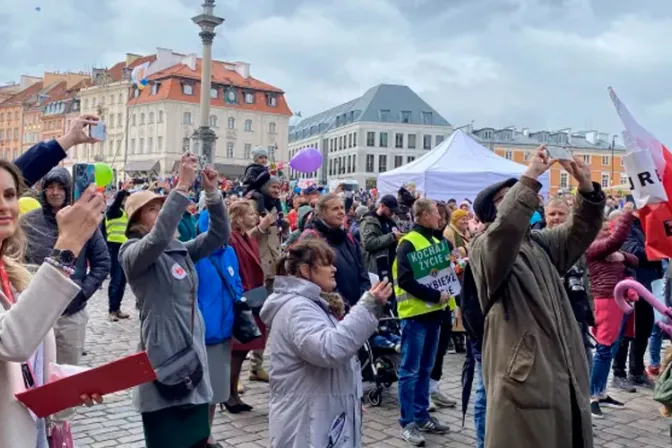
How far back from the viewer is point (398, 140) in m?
89.3

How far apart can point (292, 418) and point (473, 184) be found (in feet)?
47.1

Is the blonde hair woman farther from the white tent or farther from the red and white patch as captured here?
the white tent

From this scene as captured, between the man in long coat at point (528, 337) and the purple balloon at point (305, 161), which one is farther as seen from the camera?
the purple balloon at point (305, 161)

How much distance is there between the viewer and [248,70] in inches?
3297

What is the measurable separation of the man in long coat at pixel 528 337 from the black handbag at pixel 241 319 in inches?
89.1

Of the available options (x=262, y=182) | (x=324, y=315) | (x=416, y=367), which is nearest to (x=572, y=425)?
(x=324, y=315)

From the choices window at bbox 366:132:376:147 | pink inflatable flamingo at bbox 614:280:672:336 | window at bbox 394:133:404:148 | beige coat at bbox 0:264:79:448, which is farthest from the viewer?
window at bbox 394:133:404:148

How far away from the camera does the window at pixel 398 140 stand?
89.0 meters

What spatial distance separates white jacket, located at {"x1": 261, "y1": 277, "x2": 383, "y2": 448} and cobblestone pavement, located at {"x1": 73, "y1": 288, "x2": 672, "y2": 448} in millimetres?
2231

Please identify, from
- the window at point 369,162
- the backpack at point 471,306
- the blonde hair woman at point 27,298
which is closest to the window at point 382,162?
the window at point 369,162

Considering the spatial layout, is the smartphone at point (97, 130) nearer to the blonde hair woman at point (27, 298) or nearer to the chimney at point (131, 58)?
the blonde hair woman at point (27, 298)

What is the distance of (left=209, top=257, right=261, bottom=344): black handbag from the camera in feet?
17.5

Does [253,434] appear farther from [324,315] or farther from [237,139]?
[237,139]

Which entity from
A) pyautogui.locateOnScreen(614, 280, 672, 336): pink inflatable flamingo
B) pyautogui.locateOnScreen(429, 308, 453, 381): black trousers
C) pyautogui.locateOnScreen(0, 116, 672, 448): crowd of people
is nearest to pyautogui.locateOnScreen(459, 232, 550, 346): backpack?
pyautogui.locateOnScreen(0, 116, 672, 448): crowd of people
